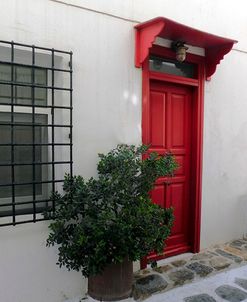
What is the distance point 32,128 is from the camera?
2.99 m

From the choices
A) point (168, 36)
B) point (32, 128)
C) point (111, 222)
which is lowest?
point (111, 222)

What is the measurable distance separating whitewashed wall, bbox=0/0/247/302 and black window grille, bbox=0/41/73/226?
101 mm

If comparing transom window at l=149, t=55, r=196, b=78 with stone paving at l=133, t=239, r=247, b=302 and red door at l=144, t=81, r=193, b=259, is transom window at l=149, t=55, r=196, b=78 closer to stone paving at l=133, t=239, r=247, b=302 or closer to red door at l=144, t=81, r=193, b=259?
red door at l=144, t=81, r=193, b=259

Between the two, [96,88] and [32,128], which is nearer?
[32,128]

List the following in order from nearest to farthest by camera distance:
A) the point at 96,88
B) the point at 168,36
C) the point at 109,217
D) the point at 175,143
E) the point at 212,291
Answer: the point at 109,217, the point at 96,88, the point at 212,291, the point at 168,36, the point at 175,143

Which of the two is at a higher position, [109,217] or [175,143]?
[175,143]

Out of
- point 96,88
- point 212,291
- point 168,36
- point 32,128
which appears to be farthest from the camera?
point 168,36

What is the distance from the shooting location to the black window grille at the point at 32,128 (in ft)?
9.27

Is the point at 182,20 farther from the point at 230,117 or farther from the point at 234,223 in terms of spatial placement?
the point at 234,223

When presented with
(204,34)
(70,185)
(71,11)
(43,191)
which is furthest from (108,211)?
(204,34)

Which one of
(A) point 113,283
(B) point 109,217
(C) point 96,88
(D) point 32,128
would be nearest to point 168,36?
(C) point 96,88

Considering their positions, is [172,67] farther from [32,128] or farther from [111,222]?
[111,222]

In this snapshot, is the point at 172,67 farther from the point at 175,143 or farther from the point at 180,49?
the point at 175,143

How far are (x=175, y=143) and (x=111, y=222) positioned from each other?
5.70ft
